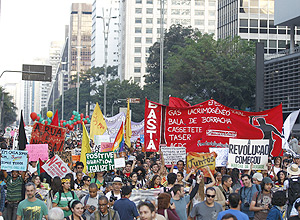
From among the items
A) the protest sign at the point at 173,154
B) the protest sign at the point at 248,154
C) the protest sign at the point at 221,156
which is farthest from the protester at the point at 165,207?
the protest sign at the point at 173,154

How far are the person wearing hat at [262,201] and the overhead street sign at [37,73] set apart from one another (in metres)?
17.1

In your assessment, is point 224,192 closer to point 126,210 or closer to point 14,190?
point 126,210

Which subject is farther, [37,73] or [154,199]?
[37,73]

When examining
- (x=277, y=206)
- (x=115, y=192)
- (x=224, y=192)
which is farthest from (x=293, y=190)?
(x=115, y=192)

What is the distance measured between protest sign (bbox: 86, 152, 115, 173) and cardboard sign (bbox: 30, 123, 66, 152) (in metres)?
4.63

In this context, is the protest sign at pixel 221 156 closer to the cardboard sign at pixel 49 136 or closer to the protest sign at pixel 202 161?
the protest sign at pixel 202 161

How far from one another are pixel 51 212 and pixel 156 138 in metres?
7.70

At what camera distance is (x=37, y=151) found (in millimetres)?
14539

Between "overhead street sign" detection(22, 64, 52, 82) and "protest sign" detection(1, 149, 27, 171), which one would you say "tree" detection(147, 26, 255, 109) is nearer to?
"overhead street sign" detection(22, 64, 52, 82)

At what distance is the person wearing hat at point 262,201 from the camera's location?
9133mm

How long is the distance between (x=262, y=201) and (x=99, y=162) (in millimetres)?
4195

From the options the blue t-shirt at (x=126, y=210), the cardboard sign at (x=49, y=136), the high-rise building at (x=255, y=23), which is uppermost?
the high-rise building at (x=255, y=23)

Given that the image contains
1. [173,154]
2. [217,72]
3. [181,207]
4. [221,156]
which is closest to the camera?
[181,207]

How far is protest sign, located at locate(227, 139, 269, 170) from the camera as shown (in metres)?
12.5
